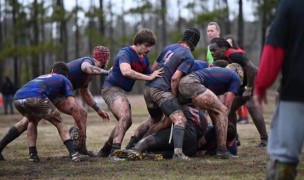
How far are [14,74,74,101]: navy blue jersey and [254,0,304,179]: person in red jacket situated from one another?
4668 millimetres

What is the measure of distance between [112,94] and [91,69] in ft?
2.08

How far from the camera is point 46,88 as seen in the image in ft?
28.3

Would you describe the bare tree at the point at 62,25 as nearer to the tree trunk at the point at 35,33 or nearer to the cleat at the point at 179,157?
the tree trunk at the point at 35,33

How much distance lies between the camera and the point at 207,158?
855cm

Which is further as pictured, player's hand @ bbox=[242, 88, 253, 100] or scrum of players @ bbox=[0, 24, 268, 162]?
player's hand @ bbox=[242, 88, 253, 100]

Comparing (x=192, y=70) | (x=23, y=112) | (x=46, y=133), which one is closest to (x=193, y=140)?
(x=192, y=70)

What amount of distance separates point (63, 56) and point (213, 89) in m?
39.7

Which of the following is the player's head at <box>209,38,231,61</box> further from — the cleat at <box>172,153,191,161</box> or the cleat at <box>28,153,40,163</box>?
the cleat at <box>28,153,40,163</box>

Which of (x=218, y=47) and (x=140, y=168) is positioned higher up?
(x=218, y=47)

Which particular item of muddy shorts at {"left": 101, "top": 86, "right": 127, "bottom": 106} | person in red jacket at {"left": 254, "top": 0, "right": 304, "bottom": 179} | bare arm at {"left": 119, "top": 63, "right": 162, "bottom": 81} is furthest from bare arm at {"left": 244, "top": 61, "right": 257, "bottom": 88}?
person in red jacket at {"left": 254, "top": 0, "right": 304, "bottom": 179}

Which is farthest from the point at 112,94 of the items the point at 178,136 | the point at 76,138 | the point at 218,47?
the point at 218,47

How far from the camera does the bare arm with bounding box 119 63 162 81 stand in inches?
336

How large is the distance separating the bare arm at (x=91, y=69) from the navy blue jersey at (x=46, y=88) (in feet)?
2.12

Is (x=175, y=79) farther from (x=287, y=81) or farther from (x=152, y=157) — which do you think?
(x=287, y=81)
